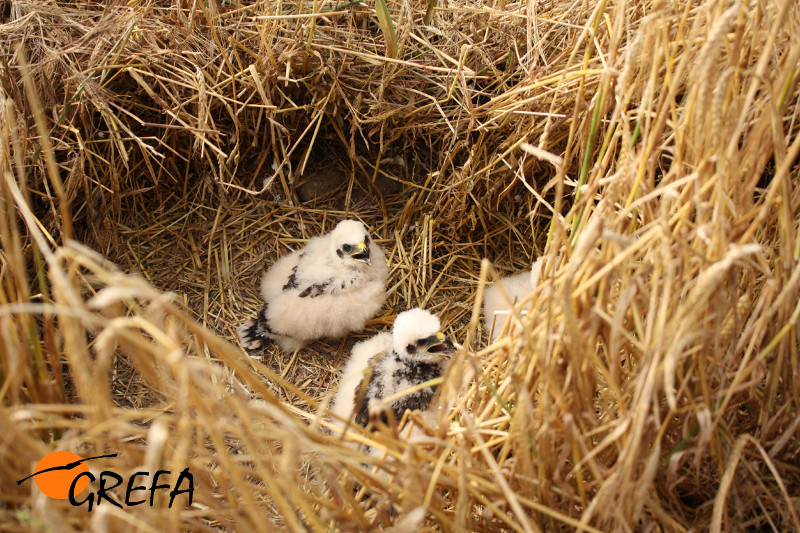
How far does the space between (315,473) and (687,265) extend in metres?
1.58

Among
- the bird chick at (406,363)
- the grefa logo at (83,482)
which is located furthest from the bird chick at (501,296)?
the grefa logo at (83,482)

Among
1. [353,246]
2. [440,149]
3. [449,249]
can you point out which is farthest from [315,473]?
[440,149]

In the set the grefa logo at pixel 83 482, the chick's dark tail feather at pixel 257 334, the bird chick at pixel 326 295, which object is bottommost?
the chick's dark tail feather at pixel 257 334

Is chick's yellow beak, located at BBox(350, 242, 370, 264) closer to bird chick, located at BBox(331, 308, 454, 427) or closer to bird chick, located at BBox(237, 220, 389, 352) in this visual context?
bird chick, located at BBox(237, 220, 389, 352)

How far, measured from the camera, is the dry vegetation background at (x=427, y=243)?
113 cm

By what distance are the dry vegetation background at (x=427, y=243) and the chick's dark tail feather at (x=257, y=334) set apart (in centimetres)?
9

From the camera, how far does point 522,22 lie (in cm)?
250

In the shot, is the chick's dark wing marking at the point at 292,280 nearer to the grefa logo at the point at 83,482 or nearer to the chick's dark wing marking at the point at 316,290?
the chick's dark wing marking at the point at 316,290

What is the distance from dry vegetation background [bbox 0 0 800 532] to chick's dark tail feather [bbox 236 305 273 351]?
0.31ft

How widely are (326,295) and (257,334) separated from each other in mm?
388

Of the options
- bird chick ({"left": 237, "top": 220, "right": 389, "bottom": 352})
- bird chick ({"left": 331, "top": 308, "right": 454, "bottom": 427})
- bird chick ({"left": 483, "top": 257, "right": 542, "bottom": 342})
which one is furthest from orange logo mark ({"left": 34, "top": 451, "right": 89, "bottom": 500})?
bird chick ({"left": 483, "top": 257, "right": 542, "bottom": 342})

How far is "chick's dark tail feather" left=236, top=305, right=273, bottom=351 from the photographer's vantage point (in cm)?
255

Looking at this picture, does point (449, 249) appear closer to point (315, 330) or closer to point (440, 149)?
point (440, 149)

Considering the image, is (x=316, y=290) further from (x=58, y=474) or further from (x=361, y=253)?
(x=58, y=474)
